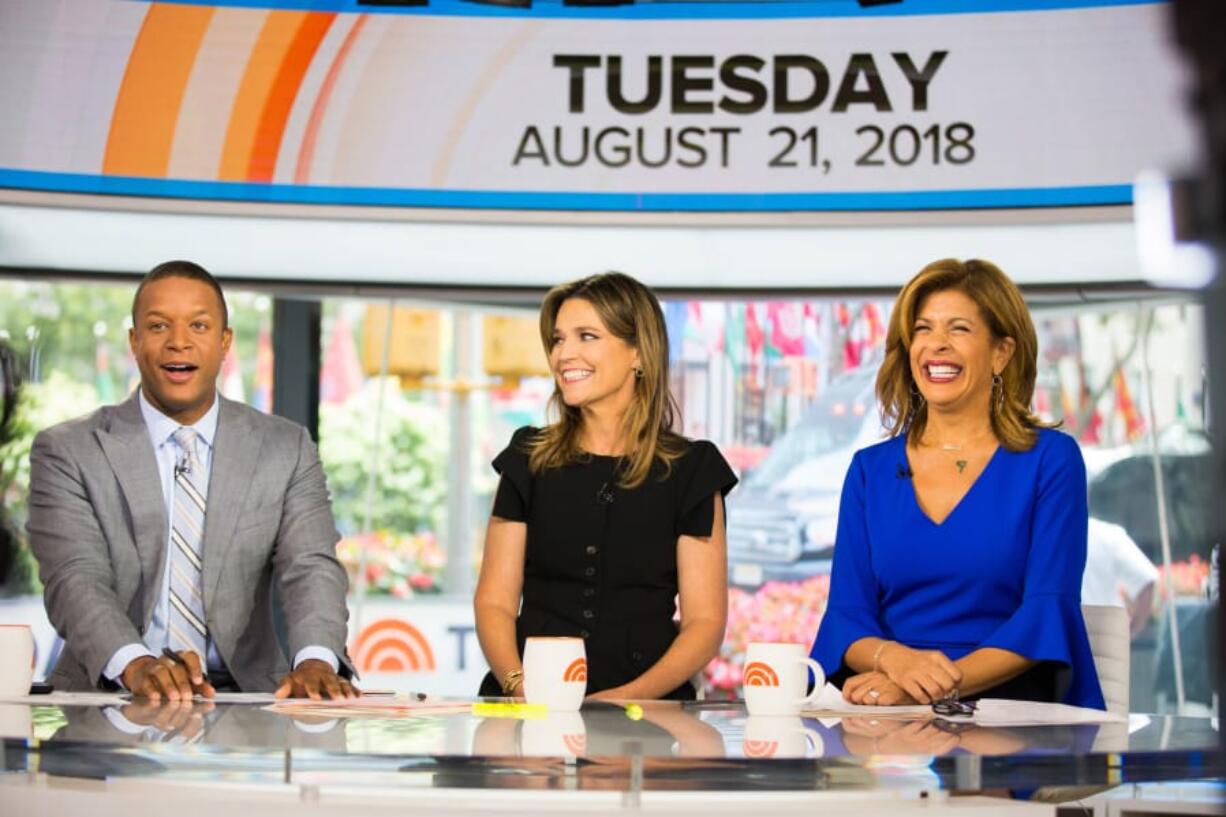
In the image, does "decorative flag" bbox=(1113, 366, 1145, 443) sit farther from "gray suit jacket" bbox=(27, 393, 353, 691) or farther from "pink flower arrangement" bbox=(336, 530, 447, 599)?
"gray suit jacket" bbox=(27, 393, 353, 691)

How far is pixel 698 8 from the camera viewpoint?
14.8 ft

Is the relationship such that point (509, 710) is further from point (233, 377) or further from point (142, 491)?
point (233, 377)

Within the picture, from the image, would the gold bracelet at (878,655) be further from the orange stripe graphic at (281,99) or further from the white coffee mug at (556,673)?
the orange stripe graphic at (281,99)

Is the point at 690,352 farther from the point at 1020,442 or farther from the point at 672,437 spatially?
the point at 1020,442

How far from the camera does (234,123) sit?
4.54 m

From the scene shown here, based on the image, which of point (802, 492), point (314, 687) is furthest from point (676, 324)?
point (314, 687)

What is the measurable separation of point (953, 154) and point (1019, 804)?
3194 mm

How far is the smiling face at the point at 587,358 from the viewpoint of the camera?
300cm

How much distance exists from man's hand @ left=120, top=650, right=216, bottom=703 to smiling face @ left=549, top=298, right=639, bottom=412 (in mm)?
1015

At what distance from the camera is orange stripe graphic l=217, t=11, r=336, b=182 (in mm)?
4547

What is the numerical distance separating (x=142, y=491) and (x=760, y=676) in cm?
145

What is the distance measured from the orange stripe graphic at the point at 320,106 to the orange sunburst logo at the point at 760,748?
3375 mm

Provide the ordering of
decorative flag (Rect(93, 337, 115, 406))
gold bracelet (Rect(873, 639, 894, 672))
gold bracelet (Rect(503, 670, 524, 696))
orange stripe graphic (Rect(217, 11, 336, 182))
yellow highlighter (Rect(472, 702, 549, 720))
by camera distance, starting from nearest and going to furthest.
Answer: yellow highlighter (Rect(472, 702, 549, 720)), gold bracelet (Rect(873, 639, 894, 672)), gold bracelet (Rect(503, 670, 524, 696)), orange stripe graphic (Rect(217, 11, 336, 182)), decorative flag (Rect(93, 337, 115, 406))

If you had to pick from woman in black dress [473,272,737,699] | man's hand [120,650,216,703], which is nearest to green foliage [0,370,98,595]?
woman in black dress [473,272,737,699]
